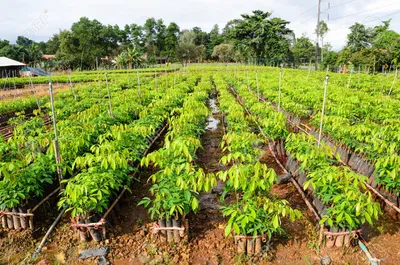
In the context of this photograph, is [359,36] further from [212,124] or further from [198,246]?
[198,246]

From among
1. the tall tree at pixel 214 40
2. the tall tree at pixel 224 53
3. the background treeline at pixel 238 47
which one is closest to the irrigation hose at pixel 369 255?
the background treeline at pixel 238 47

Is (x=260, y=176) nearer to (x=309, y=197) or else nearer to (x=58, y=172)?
(x=309, y=197)

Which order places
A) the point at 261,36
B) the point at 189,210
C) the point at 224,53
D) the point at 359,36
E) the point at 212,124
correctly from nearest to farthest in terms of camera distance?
1. the point at 189,210
2. the point at 212,124
3. the point at 261,36
4. the point at 359,36
5. the point at 224,53

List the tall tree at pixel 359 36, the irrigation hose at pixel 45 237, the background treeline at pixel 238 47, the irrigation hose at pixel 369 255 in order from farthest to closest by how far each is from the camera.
→ the tall tree at pixel 359 36 < the background treeline at pixel 238 47 < the irrigation hose at pixel 45 237 < the irrigation hose at pixel 369 255

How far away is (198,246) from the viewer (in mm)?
3906

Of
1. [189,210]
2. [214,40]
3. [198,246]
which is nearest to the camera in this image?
[198,246]

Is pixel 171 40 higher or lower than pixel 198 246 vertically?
higher

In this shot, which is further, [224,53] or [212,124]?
[224,53]

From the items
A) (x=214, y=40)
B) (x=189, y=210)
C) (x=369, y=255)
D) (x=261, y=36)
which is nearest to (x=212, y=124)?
(x=189, y=210)

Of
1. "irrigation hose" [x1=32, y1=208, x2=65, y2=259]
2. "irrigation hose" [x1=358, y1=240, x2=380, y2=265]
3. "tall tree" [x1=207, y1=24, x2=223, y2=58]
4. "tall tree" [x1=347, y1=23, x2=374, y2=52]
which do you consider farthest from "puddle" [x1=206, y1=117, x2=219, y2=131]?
"tall tree" [x1=207, y1=24, x2=223, y2=58]

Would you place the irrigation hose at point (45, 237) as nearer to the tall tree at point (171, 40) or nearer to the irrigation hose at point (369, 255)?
the irrigation hose at point (369, 255)

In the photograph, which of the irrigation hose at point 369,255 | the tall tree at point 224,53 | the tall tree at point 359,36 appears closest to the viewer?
the irrigation hose at point 369,255

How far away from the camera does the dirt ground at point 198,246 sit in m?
3.62

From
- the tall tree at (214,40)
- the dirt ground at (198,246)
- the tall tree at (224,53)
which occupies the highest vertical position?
the tall tree at (214,40)
